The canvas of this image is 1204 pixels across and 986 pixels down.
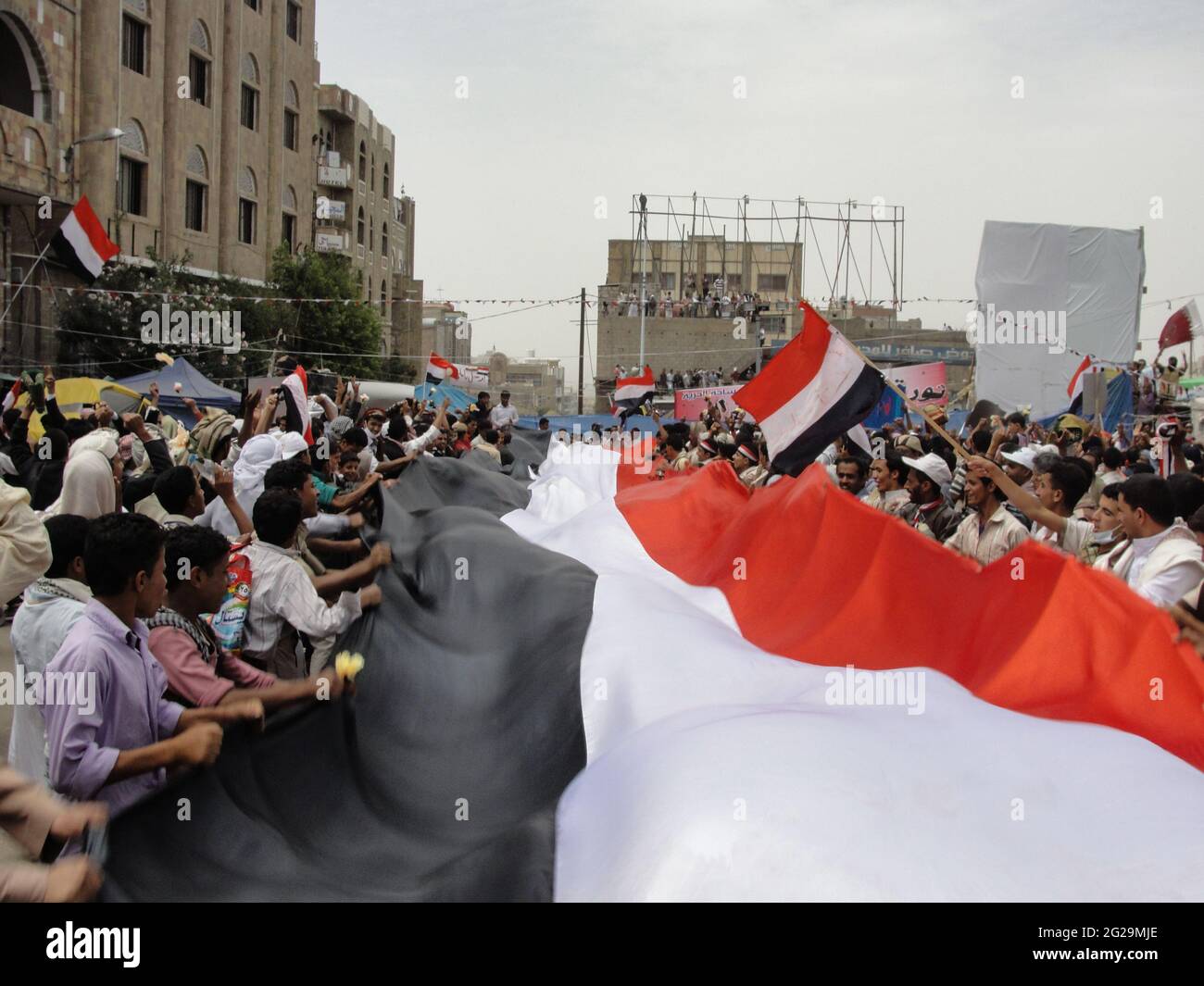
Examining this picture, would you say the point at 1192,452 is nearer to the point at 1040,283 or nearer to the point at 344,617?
the point at 344,617

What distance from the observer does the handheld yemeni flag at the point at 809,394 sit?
7.45 metres

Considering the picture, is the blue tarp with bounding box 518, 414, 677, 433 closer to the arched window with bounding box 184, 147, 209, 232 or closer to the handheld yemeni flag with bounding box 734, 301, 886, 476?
the handheld yemeni flag with bounding box 734, 301, 886, 476

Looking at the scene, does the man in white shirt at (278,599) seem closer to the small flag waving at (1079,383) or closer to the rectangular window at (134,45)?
the small flag waving at (1079,383)

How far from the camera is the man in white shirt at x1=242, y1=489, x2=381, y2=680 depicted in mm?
4969

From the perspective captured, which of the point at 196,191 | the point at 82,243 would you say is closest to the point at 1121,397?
the point at 82,243

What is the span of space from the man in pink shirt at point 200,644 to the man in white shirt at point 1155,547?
11.0 ft

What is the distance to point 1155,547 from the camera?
514cm

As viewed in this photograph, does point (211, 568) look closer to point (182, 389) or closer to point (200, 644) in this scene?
point (200, 644)

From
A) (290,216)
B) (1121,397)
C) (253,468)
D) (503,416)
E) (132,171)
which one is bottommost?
(253,468)

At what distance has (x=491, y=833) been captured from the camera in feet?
14.1

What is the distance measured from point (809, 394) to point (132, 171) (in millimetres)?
37788

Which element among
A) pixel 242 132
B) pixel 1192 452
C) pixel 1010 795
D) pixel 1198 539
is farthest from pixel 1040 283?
pixel 242 132

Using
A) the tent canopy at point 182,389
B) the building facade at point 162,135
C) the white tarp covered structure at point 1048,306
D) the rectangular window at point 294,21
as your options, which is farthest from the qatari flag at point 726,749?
the rectangular window at point 294,21
